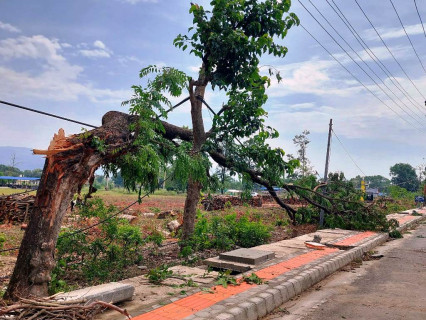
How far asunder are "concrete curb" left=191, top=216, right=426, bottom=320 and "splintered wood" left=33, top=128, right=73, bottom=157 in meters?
2.81

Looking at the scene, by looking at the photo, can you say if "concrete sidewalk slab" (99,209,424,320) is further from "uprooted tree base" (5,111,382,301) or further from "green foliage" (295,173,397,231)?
"green foliage" (295,173,397,231)

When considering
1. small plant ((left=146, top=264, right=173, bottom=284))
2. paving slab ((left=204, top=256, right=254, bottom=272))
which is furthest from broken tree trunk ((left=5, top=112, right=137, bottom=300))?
paving slab ((left=204, top=256, right=254, bottom=272))

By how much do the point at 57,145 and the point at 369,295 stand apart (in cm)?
547

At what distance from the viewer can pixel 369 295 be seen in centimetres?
606

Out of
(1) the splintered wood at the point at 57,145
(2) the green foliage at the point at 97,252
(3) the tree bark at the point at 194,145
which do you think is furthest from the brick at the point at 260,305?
(3) the tree bark at the point at 194,145

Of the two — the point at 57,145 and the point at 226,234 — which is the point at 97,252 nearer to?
the point at 57,145

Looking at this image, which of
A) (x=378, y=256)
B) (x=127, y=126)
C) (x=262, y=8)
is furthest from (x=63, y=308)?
(x=378, y=256)

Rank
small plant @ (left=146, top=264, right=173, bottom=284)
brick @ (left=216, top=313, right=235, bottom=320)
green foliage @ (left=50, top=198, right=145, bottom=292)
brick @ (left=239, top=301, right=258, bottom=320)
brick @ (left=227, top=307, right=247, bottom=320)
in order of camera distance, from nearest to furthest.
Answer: brick @ (left=216, top=313, right=235, bottom=320) < brick @ (left=227, top=307, right=247, bottom=320) < brick @ (left=239, top=301, right=258, bottom=320) < small plant @ (left=146, top=264, right=173, bottom=284) < green foliage @ (left=50, top=198, right=145, bottom=292)

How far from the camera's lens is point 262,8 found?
8500 millimetres

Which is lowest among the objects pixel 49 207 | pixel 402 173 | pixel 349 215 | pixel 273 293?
pixel 273 293

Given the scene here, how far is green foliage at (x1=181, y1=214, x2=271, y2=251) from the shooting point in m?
9.17

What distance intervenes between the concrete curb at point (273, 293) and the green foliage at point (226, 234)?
239 centimetres

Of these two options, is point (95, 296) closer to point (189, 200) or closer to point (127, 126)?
point (127, 126)

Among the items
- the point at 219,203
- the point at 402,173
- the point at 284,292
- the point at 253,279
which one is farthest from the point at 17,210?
the point at 402,173
